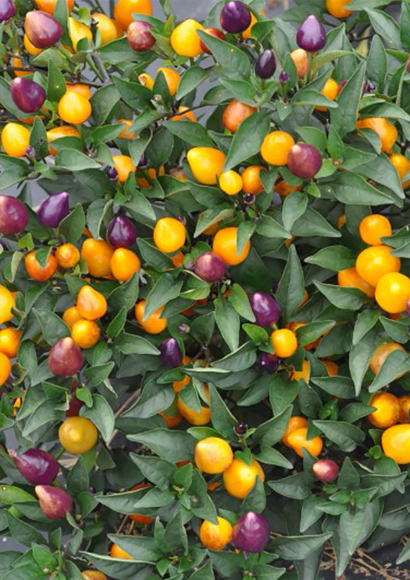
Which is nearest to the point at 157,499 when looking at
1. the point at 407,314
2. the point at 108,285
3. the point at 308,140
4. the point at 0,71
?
the point at 108,285

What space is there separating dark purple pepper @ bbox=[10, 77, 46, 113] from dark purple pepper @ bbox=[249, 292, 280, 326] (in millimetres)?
447

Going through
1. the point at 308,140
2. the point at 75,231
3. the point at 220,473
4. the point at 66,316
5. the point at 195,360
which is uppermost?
the point at 308,140

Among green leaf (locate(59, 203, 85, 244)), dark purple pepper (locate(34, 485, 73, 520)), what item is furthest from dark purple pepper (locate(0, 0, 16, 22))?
dark purple pepper (locate(34, 485, 73, 520))

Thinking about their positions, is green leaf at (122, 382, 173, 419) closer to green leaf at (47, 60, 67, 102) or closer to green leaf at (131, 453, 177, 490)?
green leaf at (131, 453, 177, 490)

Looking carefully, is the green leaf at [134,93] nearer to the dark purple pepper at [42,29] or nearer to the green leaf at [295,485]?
the dark purple pepper at [42,29]

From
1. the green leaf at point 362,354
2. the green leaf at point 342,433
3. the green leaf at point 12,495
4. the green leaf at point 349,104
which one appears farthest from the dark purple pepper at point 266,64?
the green leaf at point 12,495

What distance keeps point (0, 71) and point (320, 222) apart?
629 mm

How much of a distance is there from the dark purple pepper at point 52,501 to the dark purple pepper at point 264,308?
426mm

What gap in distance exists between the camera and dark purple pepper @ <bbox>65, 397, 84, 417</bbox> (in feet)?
4.12

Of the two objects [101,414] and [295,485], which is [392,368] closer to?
[295,485]

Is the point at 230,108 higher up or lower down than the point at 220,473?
higher up

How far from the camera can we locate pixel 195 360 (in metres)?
1.31

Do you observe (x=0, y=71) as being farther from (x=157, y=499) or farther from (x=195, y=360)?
(x=157, y=499)

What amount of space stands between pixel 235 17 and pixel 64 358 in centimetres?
57
